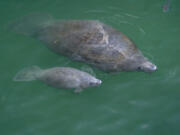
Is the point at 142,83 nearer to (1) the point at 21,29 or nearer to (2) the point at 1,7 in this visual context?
(1) the point at 21,29

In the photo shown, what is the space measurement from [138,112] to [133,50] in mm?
1335

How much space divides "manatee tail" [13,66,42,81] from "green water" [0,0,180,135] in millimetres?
150

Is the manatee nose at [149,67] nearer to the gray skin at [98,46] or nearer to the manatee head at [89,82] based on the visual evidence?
the gray skin at [98,46]

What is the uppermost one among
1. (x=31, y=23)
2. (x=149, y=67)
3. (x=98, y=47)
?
(x=31, y=23)

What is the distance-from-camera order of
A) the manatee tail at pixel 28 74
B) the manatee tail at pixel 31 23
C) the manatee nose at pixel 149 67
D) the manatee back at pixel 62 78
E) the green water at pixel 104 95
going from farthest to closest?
the manatee tail at pixel 31 23 < the manatee tail at pixel 28 74 < the manatee nose at pixel 149 67 < the manatee back at pixel 62 78 < the green water at pixel 104 95

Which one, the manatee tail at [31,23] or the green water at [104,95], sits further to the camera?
the manatee tail at [31,23]

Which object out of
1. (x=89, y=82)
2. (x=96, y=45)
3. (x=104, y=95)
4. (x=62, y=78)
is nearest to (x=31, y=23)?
(x=96, y=45)

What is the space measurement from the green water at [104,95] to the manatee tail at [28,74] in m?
0.15

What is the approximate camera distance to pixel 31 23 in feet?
28.9

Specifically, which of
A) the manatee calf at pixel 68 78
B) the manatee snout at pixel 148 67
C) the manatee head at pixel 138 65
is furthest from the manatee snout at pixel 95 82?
the manatee snout at pixel 148 67

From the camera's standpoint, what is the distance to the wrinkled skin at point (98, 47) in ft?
24.7

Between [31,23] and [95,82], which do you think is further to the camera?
[31,23]

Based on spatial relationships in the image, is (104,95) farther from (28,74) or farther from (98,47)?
(28,74)

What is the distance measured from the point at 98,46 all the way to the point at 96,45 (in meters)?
0.05
